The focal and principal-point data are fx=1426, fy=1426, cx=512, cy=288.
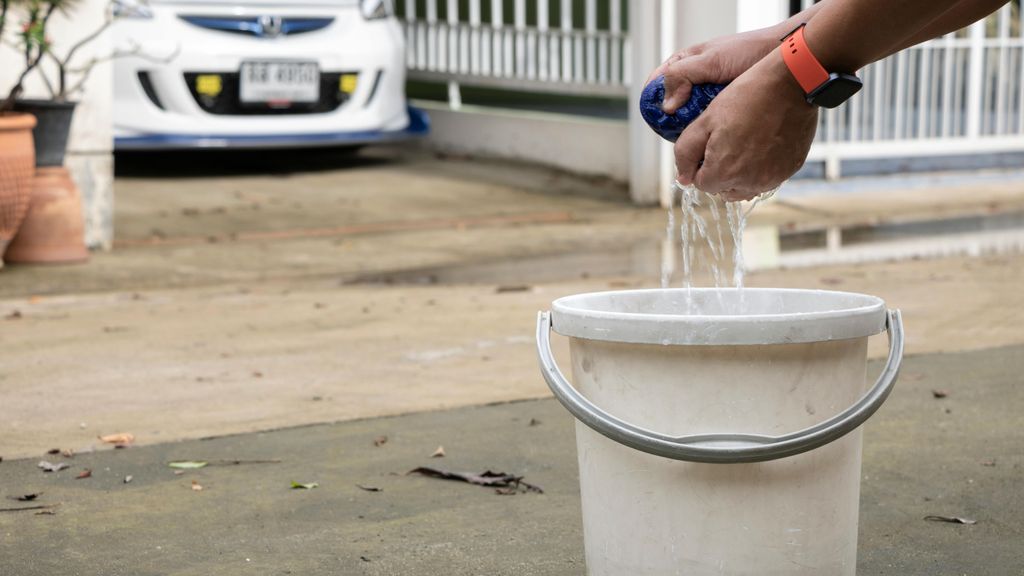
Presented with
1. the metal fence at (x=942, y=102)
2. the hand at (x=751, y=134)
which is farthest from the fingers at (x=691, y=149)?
the metal fence at (x=942, y=102)

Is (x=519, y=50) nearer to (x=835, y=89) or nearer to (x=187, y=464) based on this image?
(x=187, y=464)

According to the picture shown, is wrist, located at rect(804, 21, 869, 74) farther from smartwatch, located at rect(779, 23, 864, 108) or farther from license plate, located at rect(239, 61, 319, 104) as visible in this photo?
license plate, located at rect(239, 61, 319, 104)

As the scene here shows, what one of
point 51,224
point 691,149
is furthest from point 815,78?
point 51,224

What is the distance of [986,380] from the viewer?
13.5ft

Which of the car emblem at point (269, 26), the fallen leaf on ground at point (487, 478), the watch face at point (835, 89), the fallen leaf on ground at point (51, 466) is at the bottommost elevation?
the fallen leaf on ground at point (487, 478)

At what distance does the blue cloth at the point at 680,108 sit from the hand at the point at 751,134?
0.09m

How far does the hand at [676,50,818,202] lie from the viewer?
195 cm

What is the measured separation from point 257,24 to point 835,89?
735 cm

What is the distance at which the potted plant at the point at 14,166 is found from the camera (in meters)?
6.02

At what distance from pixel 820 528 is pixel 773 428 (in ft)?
0.67

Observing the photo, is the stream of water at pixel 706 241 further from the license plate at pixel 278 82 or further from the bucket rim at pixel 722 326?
the license plate at pixel 278 82

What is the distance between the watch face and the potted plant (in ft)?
15.7

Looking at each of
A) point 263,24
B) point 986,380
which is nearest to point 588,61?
point 263,24

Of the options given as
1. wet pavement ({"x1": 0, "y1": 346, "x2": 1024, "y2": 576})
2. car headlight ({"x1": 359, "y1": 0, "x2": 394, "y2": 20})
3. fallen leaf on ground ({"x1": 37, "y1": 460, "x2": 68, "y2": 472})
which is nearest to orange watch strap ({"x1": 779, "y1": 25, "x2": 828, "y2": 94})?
wet pavement ({"x1": 0, "y1": 346, "x2": 1024, "y2": 576})
